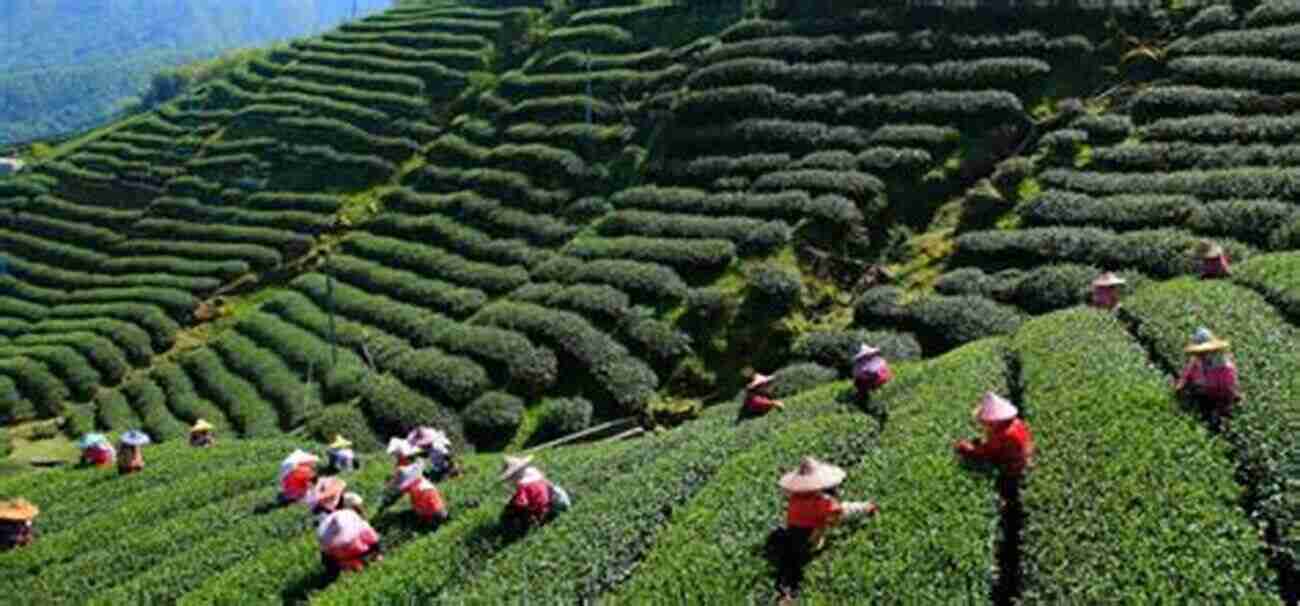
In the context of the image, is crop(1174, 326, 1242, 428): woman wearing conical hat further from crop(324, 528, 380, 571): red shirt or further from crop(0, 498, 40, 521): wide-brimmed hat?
crop(0, 498, 40, 521): wide-brimmed hat

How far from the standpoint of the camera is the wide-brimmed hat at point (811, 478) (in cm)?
1404

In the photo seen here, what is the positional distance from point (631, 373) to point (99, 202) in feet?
128

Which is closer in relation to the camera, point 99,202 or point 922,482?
point 922,482

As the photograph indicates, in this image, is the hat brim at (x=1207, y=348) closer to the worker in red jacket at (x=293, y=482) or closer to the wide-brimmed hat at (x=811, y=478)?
the wide-brimmed hat at (x=811, y=478)

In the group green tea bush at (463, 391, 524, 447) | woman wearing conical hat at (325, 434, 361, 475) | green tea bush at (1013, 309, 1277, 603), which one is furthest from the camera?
green tea bush at (463, 391, 524, 447)

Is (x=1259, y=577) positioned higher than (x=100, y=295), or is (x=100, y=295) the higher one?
(x=1259, y=577)

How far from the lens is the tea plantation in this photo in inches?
584

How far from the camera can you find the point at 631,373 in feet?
101

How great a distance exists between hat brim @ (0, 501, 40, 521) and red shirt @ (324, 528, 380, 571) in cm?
910

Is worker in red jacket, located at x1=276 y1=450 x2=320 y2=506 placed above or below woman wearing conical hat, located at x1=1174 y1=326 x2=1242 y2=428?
below

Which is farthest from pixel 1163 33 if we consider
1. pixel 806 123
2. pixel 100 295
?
pixel 100 295

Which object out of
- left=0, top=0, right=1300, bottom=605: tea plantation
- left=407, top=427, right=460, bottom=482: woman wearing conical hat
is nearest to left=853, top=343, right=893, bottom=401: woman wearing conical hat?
left=0, top=0, right=1300, bottom=605: tea plantation

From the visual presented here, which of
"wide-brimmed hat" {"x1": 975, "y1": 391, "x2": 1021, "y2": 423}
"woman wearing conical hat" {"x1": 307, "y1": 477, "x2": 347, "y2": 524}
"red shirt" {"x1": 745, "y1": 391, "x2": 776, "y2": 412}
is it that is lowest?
"woman wearing conical hat" {"x1": 307, "y1": 477, "x2": 347, "y2": 524}

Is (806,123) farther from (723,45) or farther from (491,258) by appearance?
(491,258)
